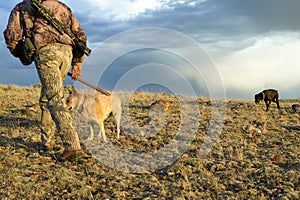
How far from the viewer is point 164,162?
6125 mm

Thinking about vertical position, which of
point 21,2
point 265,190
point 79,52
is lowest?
point 265,190

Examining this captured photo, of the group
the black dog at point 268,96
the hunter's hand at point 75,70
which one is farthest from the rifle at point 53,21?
the black dog at point 268,96

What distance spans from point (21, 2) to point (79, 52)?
4.58 feet

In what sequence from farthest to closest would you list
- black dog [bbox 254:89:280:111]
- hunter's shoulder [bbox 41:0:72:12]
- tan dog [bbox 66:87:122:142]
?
1. black dog [bbox 254:89:280:111]
2. tan dog [bbox 66:87:122:142]
3. hunter's shoulder [bbox 41:0:72:12]

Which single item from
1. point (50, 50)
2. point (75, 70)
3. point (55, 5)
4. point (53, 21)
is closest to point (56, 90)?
point (50, 50)

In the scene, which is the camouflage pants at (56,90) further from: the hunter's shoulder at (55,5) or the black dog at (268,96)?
the black dog at (268,96)

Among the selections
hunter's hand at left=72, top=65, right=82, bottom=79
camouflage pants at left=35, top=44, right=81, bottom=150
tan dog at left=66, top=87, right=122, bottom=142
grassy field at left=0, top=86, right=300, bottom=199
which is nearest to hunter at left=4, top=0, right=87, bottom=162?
camouflage pants at left=35, top=44, right=81, bottom=150

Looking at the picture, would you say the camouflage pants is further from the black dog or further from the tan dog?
the black dog

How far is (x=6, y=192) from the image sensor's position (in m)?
4.88

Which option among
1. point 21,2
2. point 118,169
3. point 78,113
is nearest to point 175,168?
point 118,169

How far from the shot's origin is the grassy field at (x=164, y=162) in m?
4.81

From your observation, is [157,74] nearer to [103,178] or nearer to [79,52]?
[79,52]

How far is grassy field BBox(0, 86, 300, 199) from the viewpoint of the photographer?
4812mm

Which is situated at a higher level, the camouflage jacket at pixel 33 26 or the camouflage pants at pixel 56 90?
the camouflage jacket at pixel 33 26
